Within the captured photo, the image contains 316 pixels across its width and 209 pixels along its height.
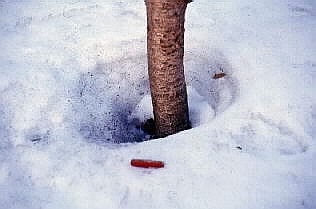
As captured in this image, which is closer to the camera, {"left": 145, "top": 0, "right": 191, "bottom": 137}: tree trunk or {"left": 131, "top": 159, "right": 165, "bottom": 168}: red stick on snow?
{"left": 131, "top": 159, "right": 165, "bottom": 168}: red stick on snow

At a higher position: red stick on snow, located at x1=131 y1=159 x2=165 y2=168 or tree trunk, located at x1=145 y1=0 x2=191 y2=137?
tree trunk, located at x1=145 y1=0 x2=191 y2=137

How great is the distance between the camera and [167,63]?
192 centimetres

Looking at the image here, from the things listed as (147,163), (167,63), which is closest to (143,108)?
(167,63)

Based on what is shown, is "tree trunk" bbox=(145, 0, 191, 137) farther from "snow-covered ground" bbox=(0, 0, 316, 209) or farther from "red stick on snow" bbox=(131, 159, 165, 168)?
"red stick on snow" bbox=(131, 159, 165, 168)

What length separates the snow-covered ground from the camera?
1.52 metres

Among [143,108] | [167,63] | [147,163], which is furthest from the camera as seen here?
[143,108]

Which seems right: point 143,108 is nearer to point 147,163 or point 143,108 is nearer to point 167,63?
point 167,63

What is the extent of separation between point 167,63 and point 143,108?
1.84 ft

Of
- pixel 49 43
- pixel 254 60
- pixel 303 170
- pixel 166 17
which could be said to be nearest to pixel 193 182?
pixel 303 170

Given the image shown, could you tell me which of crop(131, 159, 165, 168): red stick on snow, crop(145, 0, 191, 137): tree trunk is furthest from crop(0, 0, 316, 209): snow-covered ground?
crop(145, 0, 191, 137): tree trunk

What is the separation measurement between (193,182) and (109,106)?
946mm

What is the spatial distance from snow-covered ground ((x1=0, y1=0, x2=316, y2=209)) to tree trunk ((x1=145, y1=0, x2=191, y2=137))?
196mm

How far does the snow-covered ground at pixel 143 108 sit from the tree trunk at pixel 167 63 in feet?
0.64

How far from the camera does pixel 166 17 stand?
175 cm
